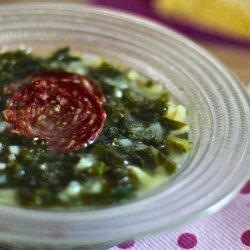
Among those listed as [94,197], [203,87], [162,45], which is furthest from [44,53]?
[94,197]

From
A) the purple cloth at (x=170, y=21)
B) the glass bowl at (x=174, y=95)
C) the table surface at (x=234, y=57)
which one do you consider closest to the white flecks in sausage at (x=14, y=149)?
the glass bowl at (x=174, y=95)

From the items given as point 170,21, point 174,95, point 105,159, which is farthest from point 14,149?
point 170,21

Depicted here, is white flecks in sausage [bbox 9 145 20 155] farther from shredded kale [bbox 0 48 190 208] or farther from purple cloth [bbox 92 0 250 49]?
purple cloth [bbox 92 0 250 49]

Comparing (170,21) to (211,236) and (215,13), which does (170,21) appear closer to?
(215,13)

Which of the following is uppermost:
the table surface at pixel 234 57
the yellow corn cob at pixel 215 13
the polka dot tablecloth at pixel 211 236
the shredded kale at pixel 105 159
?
the yellow corn cob at pixel 215 13

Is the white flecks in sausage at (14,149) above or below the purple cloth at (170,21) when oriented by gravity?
below

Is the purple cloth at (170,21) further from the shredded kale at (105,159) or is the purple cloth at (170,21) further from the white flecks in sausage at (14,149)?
the white flecks in sausage at (14,149)

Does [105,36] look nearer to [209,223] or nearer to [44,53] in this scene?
[44,53]
